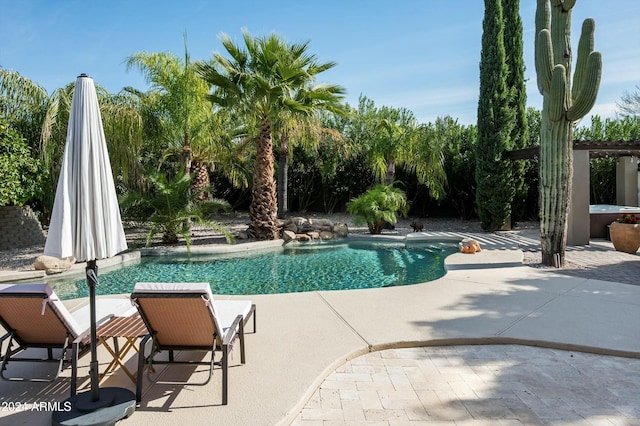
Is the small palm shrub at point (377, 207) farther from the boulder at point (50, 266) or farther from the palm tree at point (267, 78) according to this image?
the boulder at point (50, 266)

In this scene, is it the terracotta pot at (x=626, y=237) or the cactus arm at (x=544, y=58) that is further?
the terracotta pot at (x=626, y=237)

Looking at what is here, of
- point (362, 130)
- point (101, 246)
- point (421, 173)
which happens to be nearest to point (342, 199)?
point (362, 130)

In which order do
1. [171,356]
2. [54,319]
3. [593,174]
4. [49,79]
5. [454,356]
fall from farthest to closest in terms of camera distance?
[593,174] → [49,79] → [454,356] → [171,356] → [54,319]

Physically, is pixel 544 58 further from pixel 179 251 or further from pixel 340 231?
pixel 179 251

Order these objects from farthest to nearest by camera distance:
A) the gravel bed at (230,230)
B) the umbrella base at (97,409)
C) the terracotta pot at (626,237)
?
the gravel bed at (230,230)
the terracotta pot at (626,237)
the umbrella base at (97,409)

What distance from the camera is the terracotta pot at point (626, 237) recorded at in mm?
9484

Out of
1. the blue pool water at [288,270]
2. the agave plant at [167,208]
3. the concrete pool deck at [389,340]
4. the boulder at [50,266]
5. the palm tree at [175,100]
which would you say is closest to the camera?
the concrete pool deck at [389,340]

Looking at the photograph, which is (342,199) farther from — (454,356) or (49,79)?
(454,356)

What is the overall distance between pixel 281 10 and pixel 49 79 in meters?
6.95

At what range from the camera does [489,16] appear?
13664 mm

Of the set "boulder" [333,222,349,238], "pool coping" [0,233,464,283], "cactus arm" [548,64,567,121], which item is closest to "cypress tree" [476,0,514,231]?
"pool coping" [0,233,464,283]

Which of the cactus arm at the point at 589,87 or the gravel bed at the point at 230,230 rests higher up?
the cactus arm at the point at 589,87

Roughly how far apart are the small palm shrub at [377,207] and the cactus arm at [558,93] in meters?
6.63

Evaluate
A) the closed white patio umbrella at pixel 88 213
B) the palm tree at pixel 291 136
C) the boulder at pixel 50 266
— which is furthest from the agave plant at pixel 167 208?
the closed white patio umbrella at pixel 88 213
